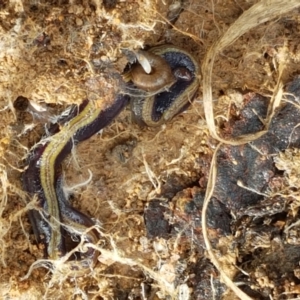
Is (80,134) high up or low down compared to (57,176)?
up

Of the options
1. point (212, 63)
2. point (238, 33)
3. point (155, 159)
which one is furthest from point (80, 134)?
point (238, 33)

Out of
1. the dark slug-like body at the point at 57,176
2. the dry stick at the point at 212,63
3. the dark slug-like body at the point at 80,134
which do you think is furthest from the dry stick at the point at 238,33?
the dark slug-like body at the point at 57,176

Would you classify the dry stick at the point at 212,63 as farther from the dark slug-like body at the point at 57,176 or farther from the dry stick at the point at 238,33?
the dark slug-like body at the point at 57,176

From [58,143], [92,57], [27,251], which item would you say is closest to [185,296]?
[27,251]

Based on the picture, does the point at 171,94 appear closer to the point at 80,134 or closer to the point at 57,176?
the point at 80,134

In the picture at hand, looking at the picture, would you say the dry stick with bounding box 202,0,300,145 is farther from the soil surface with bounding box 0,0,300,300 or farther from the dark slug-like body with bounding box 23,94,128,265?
the dark slug-like body with bounding box 23,94,128,265

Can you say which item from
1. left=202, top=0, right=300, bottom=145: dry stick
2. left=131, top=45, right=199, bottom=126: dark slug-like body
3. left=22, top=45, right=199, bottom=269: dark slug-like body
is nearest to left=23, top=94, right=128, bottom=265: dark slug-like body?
left=22, top=45, right=199, bottom=269: dark slug-like body

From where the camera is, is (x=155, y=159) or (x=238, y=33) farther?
(x=155, y=159)

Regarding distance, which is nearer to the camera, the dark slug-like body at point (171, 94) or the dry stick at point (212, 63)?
the dry stick at point (212, 63)

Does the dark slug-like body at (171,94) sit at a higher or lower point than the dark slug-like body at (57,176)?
higher
